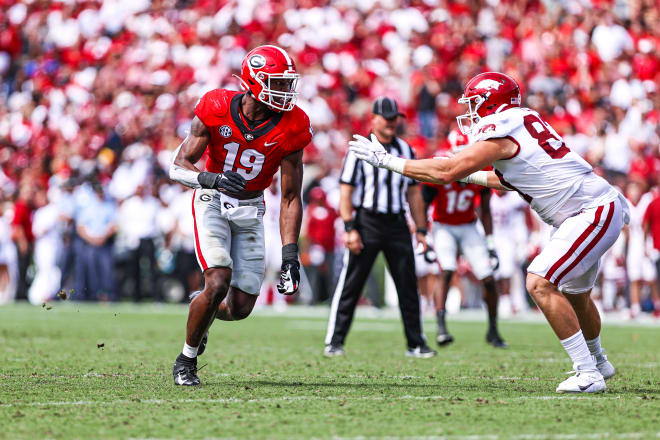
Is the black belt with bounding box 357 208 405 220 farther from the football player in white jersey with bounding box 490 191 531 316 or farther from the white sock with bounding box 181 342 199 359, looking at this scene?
the football player in white jersey with bounding box 490 191 531 316

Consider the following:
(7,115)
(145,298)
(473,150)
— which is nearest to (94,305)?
(145,298)

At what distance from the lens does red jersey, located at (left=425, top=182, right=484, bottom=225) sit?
9.94 metres

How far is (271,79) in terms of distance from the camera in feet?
20.1

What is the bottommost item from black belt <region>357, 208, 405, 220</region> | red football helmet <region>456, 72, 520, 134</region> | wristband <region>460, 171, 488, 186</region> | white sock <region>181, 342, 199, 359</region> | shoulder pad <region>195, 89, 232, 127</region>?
white sock <region>181, 342, 199, 359</region>

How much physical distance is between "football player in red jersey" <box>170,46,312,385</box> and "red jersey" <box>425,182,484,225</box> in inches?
148

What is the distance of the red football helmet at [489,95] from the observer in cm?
601

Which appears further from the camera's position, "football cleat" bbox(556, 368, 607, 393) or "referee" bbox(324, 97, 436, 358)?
"referee" bbox(324, 97, 436, 358)

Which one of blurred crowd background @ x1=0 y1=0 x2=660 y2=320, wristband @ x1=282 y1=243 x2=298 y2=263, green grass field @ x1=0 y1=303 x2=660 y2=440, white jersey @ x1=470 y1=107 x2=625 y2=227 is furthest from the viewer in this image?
blurred crowd background @ x1=0 y1=0 x2=660 y2=320

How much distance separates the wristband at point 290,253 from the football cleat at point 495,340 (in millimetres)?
3976

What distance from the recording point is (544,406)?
5.22m

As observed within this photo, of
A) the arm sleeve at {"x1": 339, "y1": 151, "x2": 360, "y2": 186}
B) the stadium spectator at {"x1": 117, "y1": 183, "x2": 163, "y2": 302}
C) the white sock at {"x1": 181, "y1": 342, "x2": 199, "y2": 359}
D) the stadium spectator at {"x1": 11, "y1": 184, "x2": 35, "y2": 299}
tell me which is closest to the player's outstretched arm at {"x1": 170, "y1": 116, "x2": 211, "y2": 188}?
the white sock at {"x1": 181, "y1": 342, "x2": 199, "y2": 359}

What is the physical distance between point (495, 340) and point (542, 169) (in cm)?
424

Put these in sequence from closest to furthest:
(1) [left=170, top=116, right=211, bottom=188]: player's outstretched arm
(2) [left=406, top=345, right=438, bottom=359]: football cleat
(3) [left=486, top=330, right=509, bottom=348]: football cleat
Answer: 1. (1) [left=170, top=116, right=211, bottom=188]: player's outstretched arm
2. (2) [left=406, top=345, right=438, bottom=359]: football cleat
3. (3) [left=486, top=330, right=509, bottom=348]: football cleat

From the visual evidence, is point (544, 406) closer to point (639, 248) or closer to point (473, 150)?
point (473, 150)
